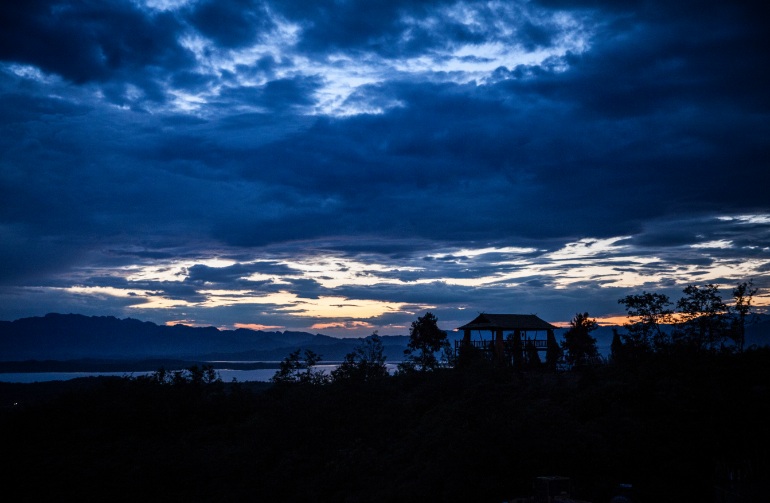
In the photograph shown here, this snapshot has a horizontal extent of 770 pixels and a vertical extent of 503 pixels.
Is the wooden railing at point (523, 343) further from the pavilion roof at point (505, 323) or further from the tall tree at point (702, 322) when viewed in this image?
the tall tree at point (702, 322)

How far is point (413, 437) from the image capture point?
26.0m

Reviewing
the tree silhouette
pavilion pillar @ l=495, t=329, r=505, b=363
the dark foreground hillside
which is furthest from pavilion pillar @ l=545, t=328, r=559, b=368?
the tree silhouette

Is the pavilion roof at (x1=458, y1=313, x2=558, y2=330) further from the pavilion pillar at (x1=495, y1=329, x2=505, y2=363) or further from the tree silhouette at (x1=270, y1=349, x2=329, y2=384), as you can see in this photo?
the tree silhouette at (x1=270, y1=349, x2=329, y2=384)

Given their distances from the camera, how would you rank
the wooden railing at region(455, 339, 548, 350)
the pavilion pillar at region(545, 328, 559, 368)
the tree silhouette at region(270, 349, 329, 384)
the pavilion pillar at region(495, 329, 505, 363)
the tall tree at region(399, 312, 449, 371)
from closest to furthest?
the tree silhouette at region(270, 349, 329, 384), the pavilion pillar at region(545, 328, 559, 368), the pavilion pillar at region(495, 329, 505, 363), the wooden railing at region(455, 339, 548, 350), the tall tree at region(399, 312, 449, 371)

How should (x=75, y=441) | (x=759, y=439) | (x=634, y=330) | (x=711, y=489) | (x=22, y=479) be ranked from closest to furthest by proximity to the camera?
(x=711, y=489)
(x=759, y=439)
(x=22, y=479)
(x=634, y=330)
(x=75, y=441)

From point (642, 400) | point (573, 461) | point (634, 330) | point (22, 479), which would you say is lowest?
point (22, 479)

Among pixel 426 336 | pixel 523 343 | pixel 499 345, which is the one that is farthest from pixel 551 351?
pixel 426 336

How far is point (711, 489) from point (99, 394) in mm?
35395

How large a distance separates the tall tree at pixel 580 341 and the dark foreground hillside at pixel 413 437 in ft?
22.6

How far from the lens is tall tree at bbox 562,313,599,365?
3802 centimetres

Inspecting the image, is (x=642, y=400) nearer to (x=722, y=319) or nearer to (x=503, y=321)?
(x=722, y=319)

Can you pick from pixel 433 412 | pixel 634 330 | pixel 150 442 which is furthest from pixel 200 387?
pixel 634 330

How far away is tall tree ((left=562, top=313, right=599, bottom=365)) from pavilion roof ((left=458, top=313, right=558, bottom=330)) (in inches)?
78.3

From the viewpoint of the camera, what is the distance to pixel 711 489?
16.7m
